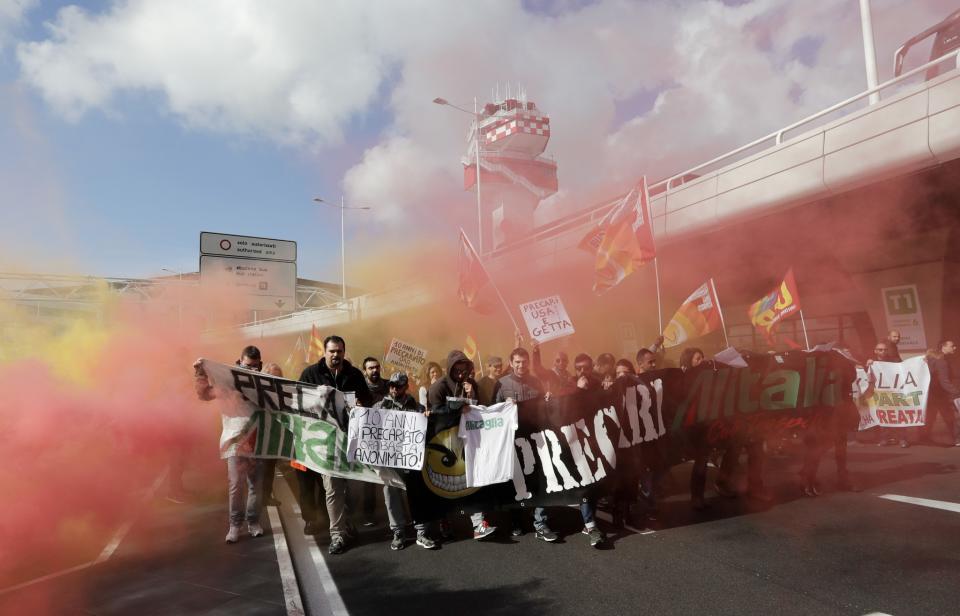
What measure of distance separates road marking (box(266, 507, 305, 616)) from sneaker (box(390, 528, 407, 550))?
0.83 metres

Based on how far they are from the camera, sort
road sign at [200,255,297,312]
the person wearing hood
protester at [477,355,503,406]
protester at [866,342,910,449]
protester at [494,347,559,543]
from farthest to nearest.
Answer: road sign at [200,255,297,312], protester at [866,342,910,449], protester at [477,355,503,406], protester at [494,347,559,543], the person wearing hood

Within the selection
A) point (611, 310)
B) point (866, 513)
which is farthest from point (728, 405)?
point (611, 310)

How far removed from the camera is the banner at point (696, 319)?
929cm

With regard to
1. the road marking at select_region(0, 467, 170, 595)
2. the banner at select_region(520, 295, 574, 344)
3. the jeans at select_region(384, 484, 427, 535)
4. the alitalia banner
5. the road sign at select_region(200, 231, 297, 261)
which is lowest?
the road marking at select_region(0, 467, 170, 595)

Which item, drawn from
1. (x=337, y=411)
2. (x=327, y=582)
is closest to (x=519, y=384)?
(x=337, y=411)

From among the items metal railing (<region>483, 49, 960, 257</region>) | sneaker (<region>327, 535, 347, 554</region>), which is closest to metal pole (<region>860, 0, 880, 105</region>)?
metal railing (<region>483, 49, 960, 257</region>)

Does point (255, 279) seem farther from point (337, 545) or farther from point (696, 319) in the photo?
point (337, 545)

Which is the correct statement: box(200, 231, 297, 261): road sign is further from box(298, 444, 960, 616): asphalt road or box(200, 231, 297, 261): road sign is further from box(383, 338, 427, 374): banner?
box(298, 444, 960, 616): asphalt road

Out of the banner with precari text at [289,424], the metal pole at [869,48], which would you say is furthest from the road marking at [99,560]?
the metal pole at [869,48]

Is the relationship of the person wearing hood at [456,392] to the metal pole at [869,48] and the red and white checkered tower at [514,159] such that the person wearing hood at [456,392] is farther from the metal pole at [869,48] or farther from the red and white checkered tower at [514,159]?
the red and white checkered tower at [514,159]

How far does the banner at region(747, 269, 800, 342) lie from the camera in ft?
30.7

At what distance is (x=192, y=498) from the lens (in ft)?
22.6

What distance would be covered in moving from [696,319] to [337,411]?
263 inches

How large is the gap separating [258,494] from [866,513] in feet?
17.9
